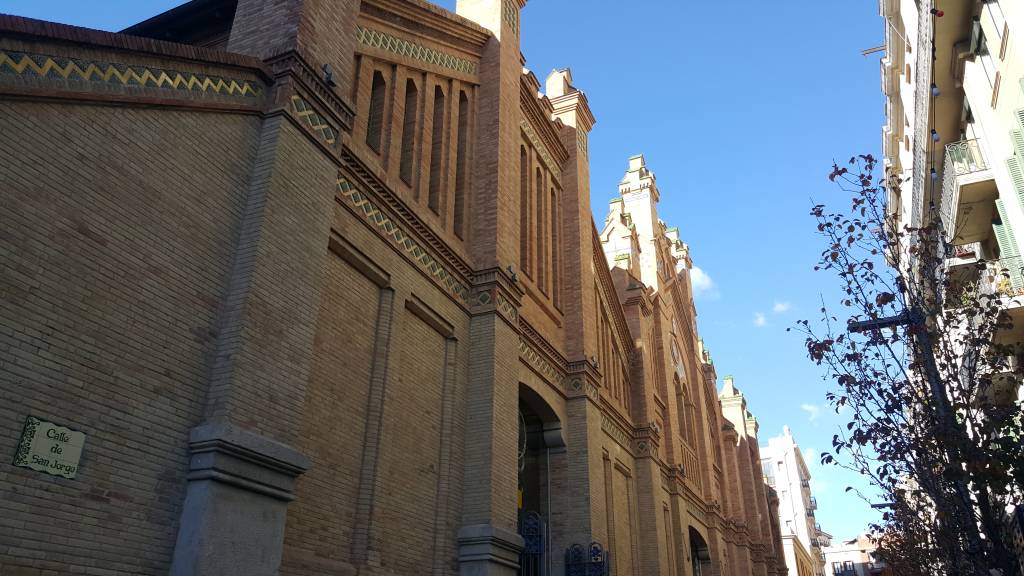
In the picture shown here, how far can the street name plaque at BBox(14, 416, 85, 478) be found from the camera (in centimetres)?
614

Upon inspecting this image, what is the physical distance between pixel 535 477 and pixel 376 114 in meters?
9.00

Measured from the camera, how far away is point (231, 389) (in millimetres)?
7762

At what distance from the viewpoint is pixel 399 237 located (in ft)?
40.9

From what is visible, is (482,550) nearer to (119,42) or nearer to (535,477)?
(535,477)

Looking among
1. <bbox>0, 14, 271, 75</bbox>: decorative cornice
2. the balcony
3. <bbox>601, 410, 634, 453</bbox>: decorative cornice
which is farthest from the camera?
<bbox>601, 410, 634, 453</bbox>: decorative cornice

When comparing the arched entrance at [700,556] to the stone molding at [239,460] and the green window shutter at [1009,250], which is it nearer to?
the green window shutter at [1009,250]

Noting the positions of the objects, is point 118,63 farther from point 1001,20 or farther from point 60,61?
point 1001,20

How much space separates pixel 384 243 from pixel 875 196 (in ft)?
25.3

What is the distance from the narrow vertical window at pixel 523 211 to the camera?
18.1m

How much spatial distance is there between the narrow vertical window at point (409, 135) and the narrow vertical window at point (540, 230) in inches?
219

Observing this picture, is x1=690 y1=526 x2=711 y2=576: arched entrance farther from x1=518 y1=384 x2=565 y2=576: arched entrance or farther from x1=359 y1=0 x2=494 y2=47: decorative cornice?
x1=359 y1=0 x2=494 y2=47: decorative cornice

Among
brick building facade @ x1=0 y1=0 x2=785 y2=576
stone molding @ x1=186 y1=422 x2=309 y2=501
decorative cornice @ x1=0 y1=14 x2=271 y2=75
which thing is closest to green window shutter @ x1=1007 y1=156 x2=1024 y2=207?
brick building facade @ x1=0 y1=0 x2=785 y2=576

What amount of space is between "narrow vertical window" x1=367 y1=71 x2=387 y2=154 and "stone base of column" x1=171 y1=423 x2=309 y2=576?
6.20m

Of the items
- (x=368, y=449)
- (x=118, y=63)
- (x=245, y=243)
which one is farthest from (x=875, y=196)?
(x=118, y=63)
